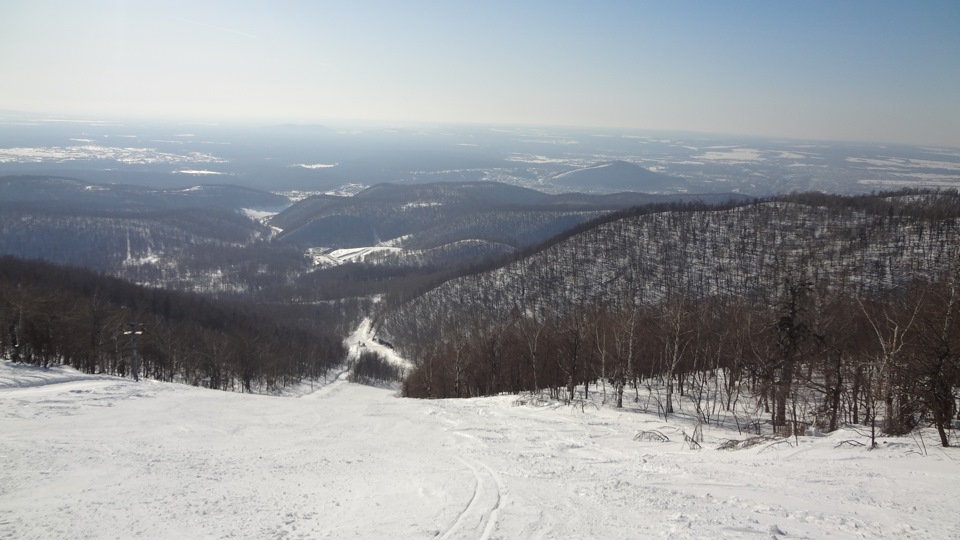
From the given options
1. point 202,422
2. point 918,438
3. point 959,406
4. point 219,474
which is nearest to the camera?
point 219,474

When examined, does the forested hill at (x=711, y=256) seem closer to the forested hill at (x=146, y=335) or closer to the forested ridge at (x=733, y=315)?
the forested ridge at (x=733, y=315)

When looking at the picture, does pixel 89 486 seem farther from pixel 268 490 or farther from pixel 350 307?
pixel 350 307

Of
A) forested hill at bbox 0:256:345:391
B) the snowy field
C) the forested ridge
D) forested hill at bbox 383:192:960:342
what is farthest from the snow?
the snowy field

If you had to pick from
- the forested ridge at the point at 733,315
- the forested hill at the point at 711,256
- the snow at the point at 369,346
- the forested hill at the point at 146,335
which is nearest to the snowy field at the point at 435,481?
the forested ridge at the point at 733,315

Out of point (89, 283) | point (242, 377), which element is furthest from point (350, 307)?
point (242, 377)

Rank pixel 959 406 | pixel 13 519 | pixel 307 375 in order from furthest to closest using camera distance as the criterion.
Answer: pixel 307 375, pixel 959 406, pixel 13 519

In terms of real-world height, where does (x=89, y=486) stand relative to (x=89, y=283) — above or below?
above
